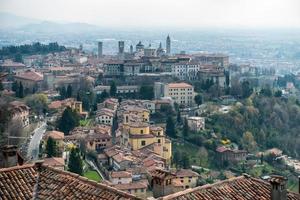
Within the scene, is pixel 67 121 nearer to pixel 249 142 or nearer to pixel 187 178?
pixel 187 178

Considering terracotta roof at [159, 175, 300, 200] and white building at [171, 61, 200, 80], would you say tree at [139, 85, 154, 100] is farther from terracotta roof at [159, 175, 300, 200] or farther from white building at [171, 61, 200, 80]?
terracotta roof at [159, 175, 300, 200]

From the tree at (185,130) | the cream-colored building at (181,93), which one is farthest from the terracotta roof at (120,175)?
the cream-colored building at (181,93)

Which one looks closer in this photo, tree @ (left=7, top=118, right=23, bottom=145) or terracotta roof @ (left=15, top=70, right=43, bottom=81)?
tree @ (left=7, top=118, right=23, bottom=145)

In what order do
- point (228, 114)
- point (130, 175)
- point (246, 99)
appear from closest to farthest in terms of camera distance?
point (130, 175), point (228, 114), point (246, 99)

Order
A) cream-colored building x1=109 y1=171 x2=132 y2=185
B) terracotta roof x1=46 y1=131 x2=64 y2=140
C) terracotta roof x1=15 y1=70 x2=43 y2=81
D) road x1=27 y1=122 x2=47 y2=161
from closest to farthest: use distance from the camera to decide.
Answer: cream-colored building x1=109 y1=171 x2=132 y2=185, road x1=27 y1=122 x2=47 y2=161, terracotta roof x1=46 y1=131 x2=64 y2=140, terracotta roof x1=15 y1=70 x2=43 y2=81

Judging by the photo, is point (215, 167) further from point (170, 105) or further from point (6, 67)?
point (6, 67)

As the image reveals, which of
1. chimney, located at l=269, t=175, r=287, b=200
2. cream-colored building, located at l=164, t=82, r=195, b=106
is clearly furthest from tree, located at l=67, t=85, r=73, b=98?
chimney, located at l=269, t=175, r=287, b=200

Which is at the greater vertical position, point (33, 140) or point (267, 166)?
point (33, 140)

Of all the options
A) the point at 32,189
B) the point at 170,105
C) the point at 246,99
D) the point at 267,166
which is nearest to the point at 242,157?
the point at 267,166
